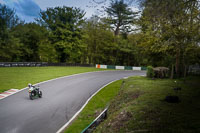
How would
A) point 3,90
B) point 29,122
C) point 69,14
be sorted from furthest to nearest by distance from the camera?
point 69,14 < point 3,90 < point 29,122

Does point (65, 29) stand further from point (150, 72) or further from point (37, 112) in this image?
point (37, 112)

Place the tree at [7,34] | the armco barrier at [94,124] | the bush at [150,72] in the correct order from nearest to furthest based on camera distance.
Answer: the armco barrier at [94,124] < the bush at [150,72] < the tree at [7,34]

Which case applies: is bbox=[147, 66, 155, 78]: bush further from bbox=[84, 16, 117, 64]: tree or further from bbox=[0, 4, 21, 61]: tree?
bbox=[0, 4, 21, 61]: tree

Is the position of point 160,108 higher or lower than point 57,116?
higher

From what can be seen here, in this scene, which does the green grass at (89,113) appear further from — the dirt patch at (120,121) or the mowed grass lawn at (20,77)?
the mowed grass lawn at (20,77)

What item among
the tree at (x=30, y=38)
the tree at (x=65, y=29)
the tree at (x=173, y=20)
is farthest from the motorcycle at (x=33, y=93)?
the tree at (x=30, y=38)

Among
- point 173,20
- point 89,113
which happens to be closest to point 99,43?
point 173,20

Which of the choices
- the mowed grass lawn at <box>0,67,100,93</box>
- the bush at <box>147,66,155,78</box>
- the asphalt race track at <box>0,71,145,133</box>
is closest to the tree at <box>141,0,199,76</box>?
the bush at <box>147,66,155,78</box>

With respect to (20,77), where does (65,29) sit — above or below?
above

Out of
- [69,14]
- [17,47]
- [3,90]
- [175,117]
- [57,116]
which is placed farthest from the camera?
[17,47]

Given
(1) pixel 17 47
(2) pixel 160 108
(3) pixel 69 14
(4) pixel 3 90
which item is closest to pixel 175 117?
(2) pixel 160 108

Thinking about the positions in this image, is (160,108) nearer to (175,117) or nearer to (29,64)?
(175,117)

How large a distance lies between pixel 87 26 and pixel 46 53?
15.2m

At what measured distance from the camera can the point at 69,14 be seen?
25.6 metres
